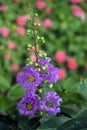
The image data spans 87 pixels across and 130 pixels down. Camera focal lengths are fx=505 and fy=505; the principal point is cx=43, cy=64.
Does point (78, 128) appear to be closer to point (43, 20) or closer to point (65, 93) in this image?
point (65, 93)

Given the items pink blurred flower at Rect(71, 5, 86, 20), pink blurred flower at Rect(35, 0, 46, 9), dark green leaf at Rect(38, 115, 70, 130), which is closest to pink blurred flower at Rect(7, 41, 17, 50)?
pink blurred flower at Rect(35, 0, 46, 9)

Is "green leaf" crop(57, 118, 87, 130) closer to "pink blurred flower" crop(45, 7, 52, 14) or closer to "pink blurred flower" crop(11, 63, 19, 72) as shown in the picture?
"pink blurred flower" crop(11, 63, 19, 72)

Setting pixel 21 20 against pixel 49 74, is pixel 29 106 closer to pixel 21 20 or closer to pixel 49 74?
pixel 49 74

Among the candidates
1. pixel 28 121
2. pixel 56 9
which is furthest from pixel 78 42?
pixel 28 121

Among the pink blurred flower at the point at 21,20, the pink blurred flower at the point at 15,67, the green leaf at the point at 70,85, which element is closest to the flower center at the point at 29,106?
the green leaf at the point at 70,85

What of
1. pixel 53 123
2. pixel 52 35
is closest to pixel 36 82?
pixel 53 123

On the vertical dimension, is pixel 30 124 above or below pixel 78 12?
above
